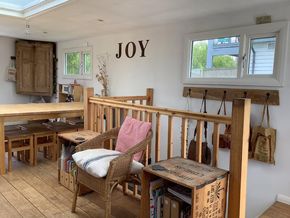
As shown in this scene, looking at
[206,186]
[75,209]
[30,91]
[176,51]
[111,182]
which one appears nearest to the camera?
[206,186]

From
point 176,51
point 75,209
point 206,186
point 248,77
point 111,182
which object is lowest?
point 75,209

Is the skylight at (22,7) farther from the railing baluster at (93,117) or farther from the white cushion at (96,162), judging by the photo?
the white cushion at (96,162)

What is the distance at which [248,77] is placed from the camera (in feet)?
10.1

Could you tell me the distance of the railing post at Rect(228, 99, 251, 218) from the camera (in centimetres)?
180

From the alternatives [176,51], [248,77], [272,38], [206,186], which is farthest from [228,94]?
[206,186]

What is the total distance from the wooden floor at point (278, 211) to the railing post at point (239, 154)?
2.83 ft

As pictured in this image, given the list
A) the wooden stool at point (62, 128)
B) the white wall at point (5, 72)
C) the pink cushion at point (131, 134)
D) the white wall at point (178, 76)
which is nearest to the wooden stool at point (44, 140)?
the wooden stool at point (62, 128)

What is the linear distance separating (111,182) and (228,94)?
177cm

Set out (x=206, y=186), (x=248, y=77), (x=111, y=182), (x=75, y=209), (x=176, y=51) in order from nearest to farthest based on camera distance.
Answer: (x=206, y=186) < (x=111, y=182) < (x=75, y=209) < (x=248, y=77) < (x=176, y=51)

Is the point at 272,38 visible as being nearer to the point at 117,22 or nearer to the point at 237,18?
the point at 237,18

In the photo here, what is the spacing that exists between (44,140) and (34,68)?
2724mm

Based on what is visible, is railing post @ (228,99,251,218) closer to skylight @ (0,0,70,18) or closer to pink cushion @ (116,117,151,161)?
pink cushion @ (116,117,151,161)

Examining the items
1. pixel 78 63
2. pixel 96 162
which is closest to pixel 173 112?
pixel 96 162

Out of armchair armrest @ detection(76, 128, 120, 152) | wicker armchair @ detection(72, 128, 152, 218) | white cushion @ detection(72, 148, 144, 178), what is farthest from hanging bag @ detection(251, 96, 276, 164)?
armchair armrest @ detection(76, 128, 120, 152)
